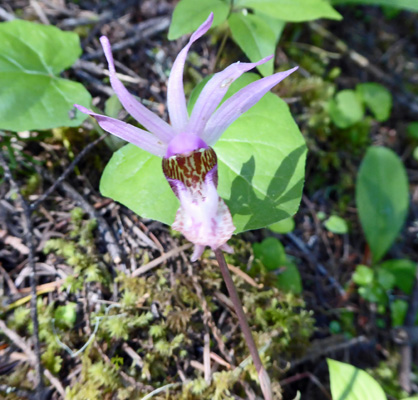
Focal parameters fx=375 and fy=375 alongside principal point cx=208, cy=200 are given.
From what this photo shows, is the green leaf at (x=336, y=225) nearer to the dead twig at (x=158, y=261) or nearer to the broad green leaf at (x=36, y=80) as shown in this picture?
the dead twig at (x=158, y=261)

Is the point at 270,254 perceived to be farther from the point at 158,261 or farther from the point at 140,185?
the point at 140,185

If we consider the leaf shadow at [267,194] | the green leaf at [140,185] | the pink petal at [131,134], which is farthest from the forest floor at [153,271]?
the pink petal at [131,134]

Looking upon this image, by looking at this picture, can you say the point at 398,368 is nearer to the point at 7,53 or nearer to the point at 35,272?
the point at 35,272

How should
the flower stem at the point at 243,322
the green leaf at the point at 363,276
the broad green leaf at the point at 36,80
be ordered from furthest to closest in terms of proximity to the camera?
the green leaf at the point at 363,276, the broad green leaf at the point at 36,80, the flower stem at the point at 243,322

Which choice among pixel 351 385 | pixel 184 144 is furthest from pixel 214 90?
pixel 351 385

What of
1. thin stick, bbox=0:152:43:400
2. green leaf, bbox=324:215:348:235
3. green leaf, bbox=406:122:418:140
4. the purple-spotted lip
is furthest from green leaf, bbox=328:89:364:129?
thin stick, bbox=0:152:43:400

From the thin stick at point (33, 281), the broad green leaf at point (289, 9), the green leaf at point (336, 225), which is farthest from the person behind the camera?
the green leaf at point (336, 225)
